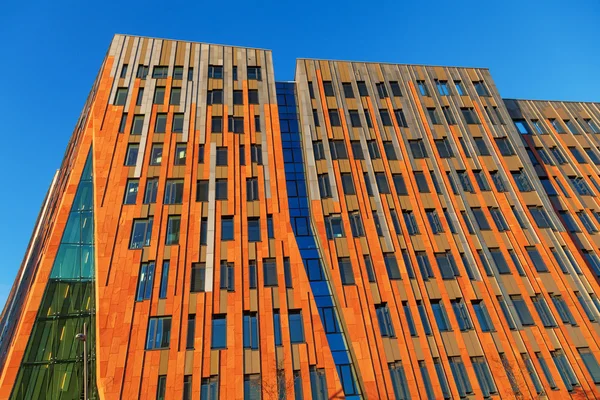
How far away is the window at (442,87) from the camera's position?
1772 inches

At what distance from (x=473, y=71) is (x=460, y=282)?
94.4 ft

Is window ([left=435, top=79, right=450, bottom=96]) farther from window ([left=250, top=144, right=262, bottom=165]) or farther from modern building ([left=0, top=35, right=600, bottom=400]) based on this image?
window ([left=250, top=144, right=262, bottom=165])

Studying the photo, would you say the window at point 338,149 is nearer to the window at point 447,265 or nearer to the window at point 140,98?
the window at point 447,265

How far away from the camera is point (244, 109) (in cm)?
3922

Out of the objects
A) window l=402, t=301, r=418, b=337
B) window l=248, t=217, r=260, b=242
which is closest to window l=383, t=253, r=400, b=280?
window l=402, t=301, r=418, b=337

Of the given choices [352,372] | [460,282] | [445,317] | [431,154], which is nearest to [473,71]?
[431,154]

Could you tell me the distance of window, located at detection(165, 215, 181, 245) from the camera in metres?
31.1

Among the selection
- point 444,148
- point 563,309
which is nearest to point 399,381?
point 563,309

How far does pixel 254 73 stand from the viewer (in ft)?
139

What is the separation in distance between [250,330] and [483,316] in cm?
1868

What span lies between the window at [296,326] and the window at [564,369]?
19.5 metres

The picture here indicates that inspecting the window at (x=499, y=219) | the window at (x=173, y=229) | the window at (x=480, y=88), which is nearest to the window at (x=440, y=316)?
the window at (x=499, y=219)

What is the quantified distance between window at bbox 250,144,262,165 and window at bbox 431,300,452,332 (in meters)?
19.8

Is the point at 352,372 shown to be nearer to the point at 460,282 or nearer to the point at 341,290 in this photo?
the point at 341,290
